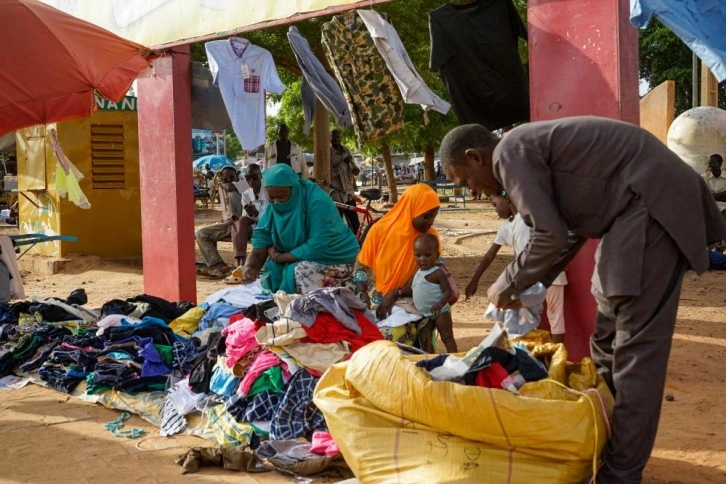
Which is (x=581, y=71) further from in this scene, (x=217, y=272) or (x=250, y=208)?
(x=217, y=272)

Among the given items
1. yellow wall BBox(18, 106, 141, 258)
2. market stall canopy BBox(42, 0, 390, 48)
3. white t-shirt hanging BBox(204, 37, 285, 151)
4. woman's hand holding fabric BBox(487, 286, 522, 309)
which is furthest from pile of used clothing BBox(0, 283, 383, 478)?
yellow wall BBox(18, 106, 141, 258)

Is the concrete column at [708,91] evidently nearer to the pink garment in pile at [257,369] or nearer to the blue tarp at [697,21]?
the blue tarp at [697,21]

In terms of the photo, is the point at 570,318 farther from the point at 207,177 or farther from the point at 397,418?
the point at 207,177

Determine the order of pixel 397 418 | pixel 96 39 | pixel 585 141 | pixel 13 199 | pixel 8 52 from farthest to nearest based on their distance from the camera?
pixel 13 199 → pixel 96 39 → pixel 8 52 → pixel 397 418 → pixel 585 141

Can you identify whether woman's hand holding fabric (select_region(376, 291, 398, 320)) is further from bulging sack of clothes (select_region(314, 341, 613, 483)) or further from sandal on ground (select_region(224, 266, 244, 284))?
sandal on ground (select_region(224, 266, 244, 284))

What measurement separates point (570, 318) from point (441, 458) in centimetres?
246

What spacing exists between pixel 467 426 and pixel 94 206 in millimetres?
10572

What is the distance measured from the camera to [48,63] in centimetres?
738

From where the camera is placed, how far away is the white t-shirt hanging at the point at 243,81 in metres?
8.05

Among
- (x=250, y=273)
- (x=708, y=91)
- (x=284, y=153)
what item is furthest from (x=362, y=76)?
(x=708, y=91)

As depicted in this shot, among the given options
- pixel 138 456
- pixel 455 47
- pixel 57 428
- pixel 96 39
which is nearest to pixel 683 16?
pixel 455 47

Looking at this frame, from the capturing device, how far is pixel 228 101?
8.03 metres

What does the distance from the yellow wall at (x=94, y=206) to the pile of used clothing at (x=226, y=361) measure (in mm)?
5949

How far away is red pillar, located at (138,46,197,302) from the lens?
8.68 m
